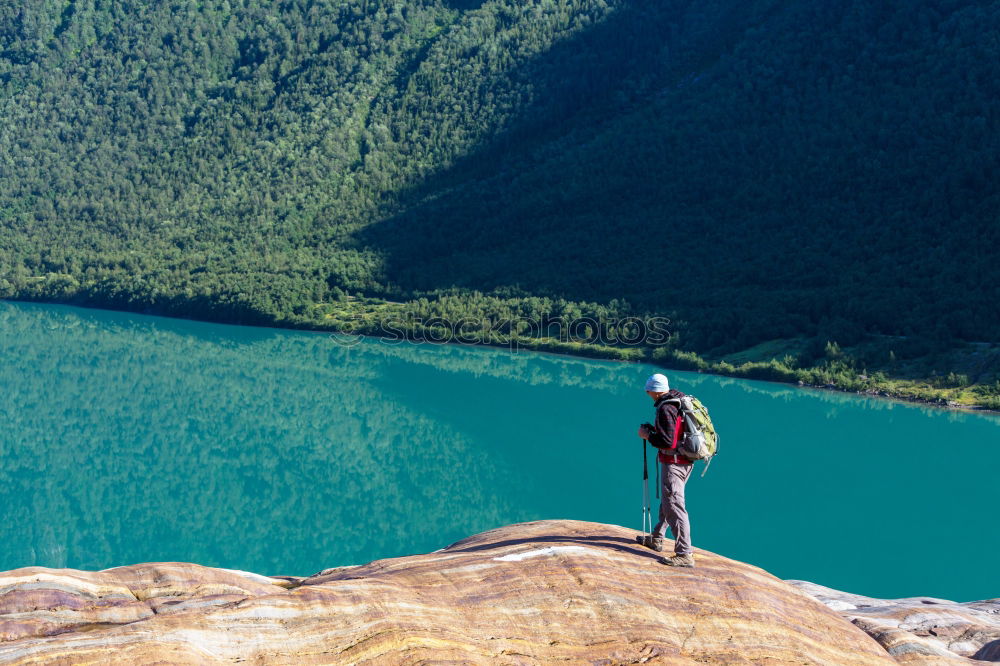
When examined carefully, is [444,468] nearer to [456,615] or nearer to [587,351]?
[587,351]

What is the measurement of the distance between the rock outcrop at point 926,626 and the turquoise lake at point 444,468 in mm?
19982

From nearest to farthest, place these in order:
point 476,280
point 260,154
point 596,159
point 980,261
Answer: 1. point 980,261
2. point 476,280
3. point 596,159
4. point 260,154

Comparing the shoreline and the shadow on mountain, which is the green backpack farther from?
the shadow on mountain

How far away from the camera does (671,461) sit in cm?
1409

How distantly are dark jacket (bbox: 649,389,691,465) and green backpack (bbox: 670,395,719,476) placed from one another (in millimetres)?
67

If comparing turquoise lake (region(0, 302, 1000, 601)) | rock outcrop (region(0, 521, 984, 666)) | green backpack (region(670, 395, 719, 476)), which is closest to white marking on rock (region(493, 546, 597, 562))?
rock outcrop (region(0, 521, 984, 666))

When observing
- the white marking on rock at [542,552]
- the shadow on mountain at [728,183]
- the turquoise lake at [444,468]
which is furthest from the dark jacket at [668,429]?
the shadow on mountain at [728,183]

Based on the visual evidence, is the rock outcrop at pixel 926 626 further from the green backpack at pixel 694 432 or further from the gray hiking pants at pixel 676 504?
the green backpack at pixel 694 432

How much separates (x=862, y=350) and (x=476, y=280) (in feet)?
186

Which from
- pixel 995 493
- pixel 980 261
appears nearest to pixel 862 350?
pixel 980 261

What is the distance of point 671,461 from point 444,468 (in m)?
45.4

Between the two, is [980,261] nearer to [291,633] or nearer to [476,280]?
[476,280]

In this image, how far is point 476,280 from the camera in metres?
130

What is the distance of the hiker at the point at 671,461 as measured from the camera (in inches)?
546
